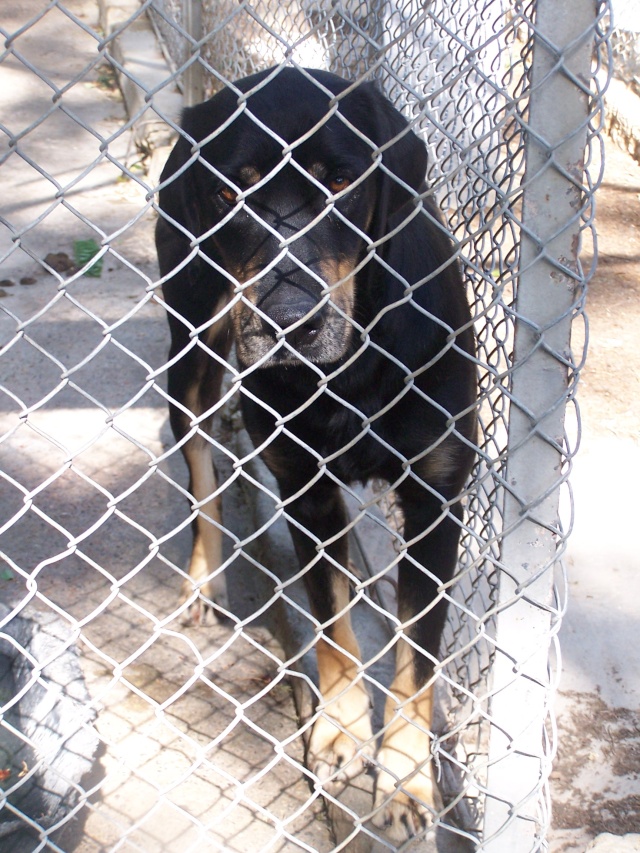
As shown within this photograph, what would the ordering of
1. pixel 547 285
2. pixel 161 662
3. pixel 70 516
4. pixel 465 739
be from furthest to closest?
pixel 70 516 → pixel 161 662 → pixel 465 739 → pixel 547 285

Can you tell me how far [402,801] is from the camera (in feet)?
6.87

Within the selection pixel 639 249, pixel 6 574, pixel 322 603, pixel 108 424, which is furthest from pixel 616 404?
pixel 108 424

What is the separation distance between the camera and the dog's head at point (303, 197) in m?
1.70

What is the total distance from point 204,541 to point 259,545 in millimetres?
208

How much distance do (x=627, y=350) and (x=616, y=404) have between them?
1.58 ft

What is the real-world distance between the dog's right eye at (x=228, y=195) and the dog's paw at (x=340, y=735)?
1.20 m

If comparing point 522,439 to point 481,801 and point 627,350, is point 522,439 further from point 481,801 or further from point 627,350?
point 627,350

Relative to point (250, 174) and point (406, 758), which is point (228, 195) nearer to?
point (250, 174)

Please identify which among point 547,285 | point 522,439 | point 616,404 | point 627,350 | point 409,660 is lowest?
point 409,660

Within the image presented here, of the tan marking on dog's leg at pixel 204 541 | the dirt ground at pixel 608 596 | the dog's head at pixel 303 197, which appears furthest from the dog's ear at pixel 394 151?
the dirt ground at pixel 608 596

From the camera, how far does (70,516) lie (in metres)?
3.15

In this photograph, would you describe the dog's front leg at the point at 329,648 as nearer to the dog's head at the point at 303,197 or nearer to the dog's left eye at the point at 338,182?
the dog's head at the point at 303,197

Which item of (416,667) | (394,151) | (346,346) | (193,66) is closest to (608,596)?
(416,667)

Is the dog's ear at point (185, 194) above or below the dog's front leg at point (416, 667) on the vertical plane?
above
